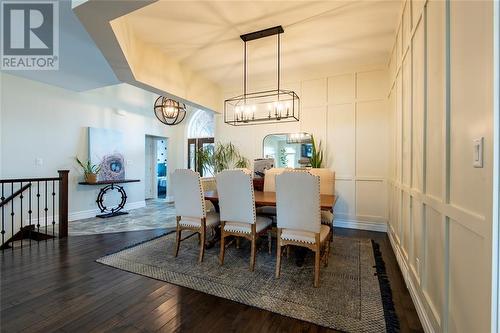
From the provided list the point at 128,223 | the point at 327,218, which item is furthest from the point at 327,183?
the point at 128,223

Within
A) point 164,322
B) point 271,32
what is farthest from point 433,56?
point 164,322

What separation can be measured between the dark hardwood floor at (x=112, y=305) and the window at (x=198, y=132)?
4812 mm

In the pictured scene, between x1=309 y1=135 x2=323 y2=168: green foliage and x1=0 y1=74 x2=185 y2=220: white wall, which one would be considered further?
x1=309 y1=135 x2=323 y2=168: green foliage

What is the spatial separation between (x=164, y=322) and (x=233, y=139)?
412 cm

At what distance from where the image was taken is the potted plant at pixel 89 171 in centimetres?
492

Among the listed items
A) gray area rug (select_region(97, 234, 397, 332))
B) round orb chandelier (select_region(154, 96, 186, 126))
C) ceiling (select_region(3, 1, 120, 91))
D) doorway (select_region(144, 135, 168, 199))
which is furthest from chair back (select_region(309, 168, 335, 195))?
doorway (select_region(144, 135, 168, 199))

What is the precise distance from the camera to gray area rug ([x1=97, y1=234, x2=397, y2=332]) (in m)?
1.81

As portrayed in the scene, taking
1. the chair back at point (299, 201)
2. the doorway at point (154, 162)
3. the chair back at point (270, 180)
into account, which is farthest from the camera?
the doorway at point (154, 162)

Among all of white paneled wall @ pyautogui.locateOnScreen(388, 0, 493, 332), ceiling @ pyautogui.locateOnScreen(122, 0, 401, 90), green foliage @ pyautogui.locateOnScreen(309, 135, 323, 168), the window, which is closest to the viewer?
white paneled wall @ pyautogui.locateOnScreen(388, 0, 493, 332)

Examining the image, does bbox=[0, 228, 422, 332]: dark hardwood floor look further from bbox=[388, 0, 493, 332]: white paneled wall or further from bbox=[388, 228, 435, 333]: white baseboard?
bbox=[388, 0, 493, 332]: white paneled wall

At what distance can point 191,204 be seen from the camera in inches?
110

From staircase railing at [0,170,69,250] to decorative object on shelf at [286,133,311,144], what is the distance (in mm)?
3987

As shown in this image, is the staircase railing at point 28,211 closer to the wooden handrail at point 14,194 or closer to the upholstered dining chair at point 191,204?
the wooden handrail at point 14,194

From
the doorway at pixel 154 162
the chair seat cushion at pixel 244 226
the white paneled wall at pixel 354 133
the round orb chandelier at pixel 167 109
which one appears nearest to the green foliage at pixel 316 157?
the white paneled wall at pixel 354 133
